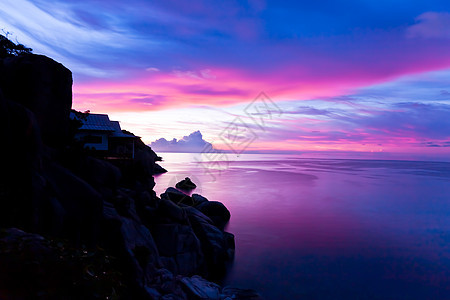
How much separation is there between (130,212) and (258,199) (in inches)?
1600

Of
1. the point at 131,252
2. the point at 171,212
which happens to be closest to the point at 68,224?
the point at 131,252

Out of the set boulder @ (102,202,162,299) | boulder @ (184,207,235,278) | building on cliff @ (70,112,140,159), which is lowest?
boulder @ (184,207,235,278)

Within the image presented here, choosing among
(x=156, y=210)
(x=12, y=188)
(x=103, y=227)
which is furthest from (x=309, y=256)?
(x=12, y=188)

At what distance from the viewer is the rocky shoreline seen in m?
5.15

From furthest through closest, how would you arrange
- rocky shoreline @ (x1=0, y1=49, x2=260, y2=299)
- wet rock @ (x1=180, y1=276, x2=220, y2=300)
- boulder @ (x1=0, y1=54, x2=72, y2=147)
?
wet rock @ (x1=180, y1=276, x2=220, y2=300) < boulder @ (x1=0, y1=54, x2=72, y2=147) < rocky shoreline @ (x1=0, y1=49, x2=260, y2=299)

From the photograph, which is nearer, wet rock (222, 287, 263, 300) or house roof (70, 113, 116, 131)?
wet rock (222, 287, 263, 300)

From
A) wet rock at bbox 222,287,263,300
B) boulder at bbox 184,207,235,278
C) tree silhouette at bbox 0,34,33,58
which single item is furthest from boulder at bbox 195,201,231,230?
tree silhouette at bbox 0,34,33,58

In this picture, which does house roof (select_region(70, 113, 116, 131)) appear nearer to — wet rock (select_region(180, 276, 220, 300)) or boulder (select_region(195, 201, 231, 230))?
boulder (select_region(195, 201, 231, 230))

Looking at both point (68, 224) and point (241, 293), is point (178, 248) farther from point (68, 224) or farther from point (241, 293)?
point (68, 224)

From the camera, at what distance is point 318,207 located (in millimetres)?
48719

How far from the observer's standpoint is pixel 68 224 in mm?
10930

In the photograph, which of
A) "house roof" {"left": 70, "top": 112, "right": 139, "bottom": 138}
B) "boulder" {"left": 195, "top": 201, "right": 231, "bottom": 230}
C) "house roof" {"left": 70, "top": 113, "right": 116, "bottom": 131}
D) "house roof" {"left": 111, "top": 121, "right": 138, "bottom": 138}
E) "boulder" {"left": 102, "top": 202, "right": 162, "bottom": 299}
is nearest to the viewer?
"boulder" {"left": 102, "top": 202, "right": 162, "bottom": 299}

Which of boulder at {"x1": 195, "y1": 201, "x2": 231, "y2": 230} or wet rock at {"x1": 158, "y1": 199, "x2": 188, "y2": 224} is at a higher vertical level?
wet rock at {"x1": 158, "y1": 199, "x2": 188, "y2": 224}

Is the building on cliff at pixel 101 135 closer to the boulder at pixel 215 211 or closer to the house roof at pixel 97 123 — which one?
the house roof at pixel 97 123
